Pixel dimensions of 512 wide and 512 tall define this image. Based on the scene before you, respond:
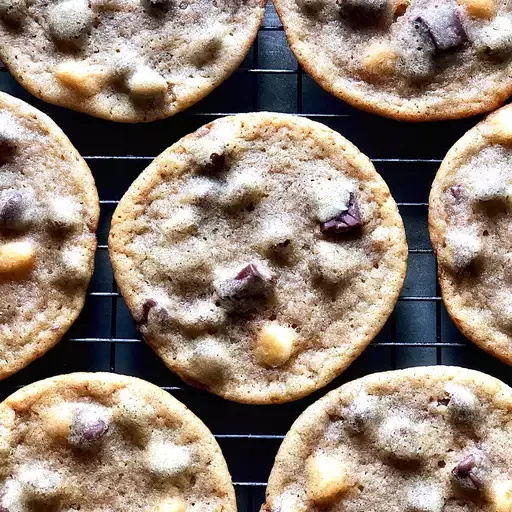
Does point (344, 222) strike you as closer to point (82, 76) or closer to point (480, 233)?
point (480, 233)

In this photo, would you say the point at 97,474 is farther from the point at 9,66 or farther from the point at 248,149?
the point at 9,66

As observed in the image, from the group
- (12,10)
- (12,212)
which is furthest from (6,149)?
(12,10)

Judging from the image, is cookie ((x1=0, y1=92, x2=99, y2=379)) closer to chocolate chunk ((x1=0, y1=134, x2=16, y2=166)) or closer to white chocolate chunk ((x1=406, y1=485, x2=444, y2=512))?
chocolate chunk ((x1=0, y1=134, x2=16, y2=166))

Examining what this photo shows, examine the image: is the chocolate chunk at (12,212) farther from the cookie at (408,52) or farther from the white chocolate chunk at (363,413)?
the white chocolate chunk at (363,413)

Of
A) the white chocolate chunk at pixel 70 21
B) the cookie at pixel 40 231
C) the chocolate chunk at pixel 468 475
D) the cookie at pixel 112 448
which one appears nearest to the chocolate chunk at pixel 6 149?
the cookie at pixel 40 231

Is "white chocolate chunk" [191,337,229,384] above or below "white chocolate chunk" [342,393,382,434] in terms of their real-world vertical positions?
above

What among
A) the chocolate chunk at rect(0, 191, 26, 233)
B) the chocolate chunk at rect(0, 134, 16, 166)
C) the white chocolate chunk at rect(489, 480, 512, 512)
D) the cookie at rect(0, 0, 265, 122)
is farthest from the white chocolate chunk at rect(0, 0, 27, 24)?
the white chocolate chunk at rect(489, 480, 512, 512)
